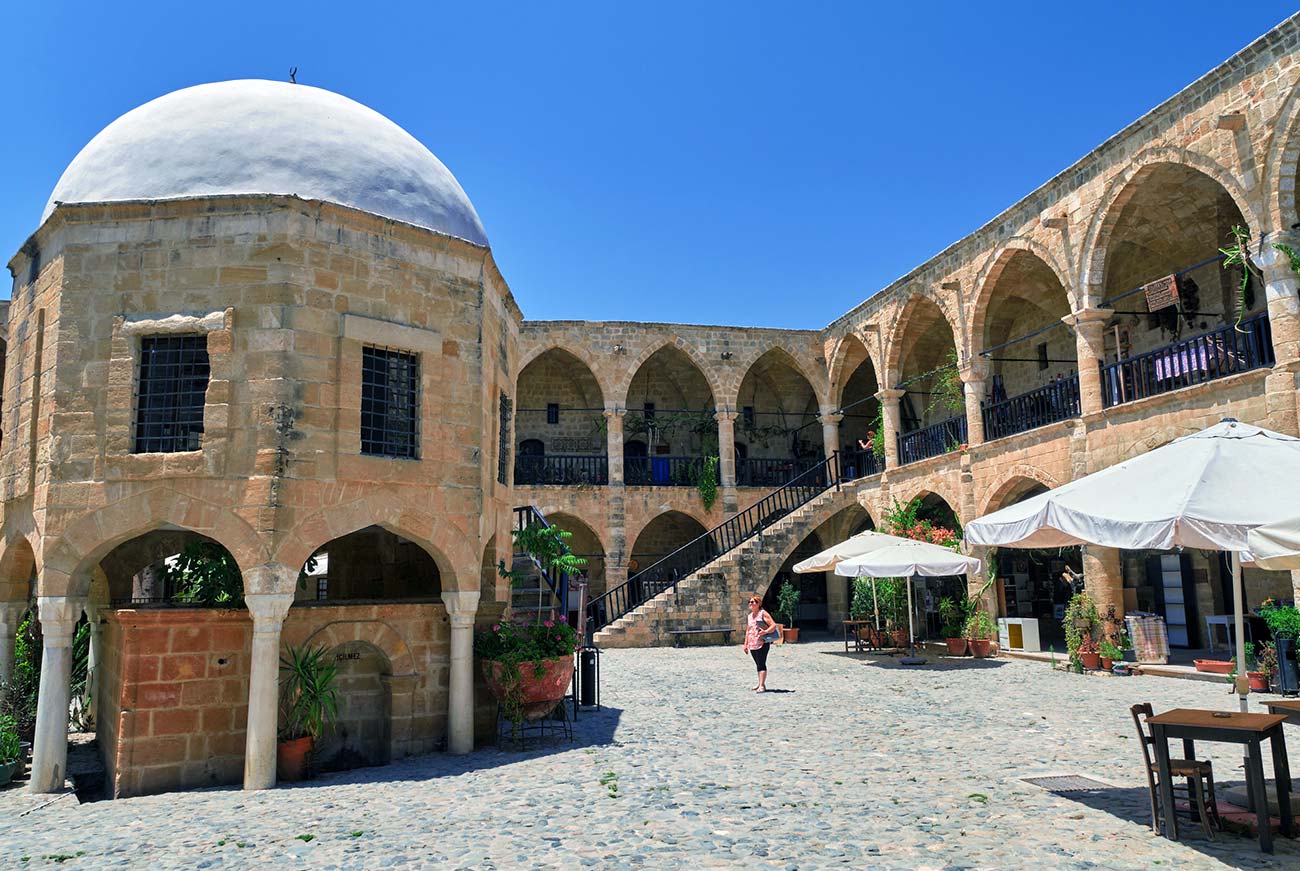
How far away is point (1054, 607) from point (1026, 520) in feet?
43.0

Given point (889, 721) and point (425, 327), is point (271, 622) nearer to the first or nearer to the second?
point (425, 327)

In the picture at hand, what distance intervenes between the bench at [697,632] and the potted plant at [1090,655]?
692 cm

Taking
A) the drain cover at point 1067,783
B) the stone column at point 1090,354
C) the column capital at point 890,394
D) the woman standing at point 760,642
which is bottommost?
the drain cover at point 1067,783

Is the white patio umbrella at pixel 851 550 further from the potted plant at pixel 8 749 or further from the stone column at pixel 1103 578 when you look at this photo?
the potted plant at pixel 8 749

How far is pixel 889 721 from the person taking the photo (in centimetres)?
880

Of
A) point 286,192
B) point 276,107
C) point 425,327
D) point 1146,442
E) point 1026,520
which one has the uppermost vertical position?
point 276,107

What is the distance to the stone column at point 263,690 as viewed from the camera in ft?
23.0

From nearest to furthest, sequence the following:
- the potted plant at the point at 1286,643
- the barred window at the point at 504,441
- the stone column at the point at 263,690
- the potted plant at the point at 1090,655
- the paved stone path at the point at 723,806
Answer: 1. the paved stone path at the point at 723,806
2. the stone column at the point at 263,690
3. the potted plant at the point at 1286,643
4. the barred window at the point at 504,441
5. the potted plant at the point at 1090,655

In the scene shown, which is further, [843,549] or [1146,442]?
[843,549]

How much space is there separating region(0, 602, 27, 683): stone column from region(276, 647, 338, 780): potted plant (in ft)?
9.18

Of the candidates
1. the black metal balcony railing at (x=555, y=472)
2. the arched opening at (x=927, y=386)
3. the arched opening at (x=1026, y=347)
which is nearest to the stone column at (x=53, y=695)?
the arched opening at (x=1026, y=347)

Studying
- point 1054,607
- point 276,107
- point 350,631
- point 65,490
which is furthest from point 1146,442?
point 65,490

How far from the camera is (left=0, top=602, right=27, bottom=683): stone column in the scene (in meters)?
8.23

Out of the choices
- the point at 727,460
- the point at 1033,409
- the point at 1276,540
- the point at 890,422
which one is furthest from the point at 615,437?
the point at 1276,540
